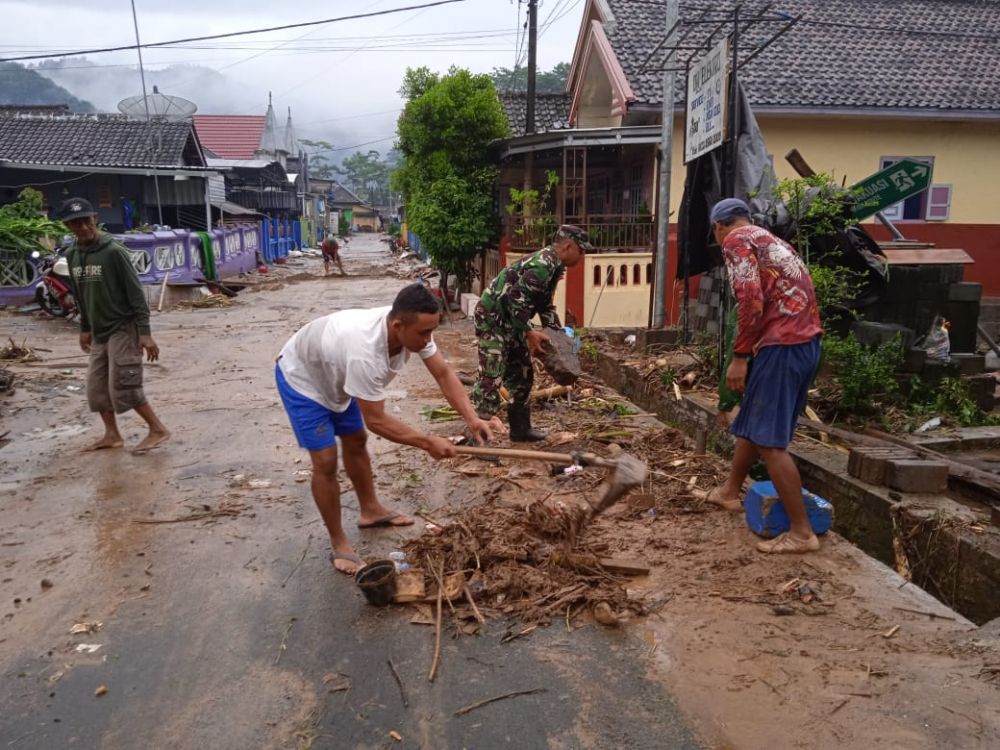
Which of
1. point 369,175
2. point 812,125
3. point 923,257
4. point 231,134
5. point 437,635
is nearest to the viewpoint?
point 437,635

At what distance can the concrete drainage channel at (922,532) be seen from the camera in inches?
157

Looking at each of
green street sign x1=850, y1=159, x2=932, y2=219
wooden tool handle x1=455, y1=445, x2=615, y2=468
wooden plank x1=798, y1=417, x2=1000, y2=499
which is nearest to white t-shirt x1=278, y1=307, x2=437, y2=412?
wooden tool handle x1=455, y1=445, x2=615, y2=468

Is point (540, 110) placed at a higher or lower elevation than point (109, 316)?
higher

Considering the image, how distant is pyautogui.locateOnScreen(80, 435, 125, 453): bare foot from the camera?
20.1ft

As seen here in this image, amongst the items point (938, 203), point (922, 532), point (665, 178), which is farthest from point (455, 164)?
point (922, 532)

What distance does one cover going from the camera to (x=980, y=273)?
46.3 ft

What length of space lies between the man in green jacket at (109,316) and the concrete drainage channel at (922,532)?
16.6 ft

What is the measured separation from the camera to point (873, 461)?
15.5ft

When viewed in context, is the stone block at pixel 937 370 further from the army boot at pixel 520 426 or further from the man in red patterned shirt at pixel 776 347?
the army boot at pixel 520 426

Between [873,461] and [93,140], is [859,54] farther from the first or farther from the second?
[93,140]

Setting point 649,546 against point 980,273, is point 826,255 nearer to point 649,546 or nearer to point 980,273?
point 649,546

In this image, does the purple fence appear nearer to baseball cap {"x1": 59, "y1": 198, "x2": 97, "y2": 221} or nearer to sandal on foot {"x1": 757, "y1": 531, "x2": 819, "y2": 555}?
baseball cap {"x1": 59, "y1": 198, "x2": 97, "y2": 221}

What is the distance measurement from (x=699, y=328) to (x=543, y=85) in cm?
6794

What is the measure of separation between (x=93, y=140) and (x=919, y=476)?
79.4 ft
